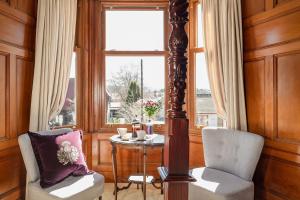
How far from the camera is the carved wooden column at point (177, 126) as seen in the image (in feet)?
4.86

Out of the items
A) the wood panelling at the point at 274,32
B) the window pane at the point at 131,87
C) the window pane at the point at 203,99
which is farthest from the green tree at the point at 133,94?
the wood panelling at the point at 274,32

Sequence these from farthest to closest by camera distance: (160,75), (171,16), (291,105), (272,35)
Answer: (160,75) → (272,35) → (291,105) → (171,16)

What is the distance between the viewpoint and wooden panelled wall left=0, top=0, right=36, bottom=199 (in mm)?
2662

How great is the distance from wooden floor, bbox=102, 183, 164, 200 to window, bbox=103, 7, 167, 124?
37.3 inches

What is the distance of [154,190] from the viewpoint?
3646 mm

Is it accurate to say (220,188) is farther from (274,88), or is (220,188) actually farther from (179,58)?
(179,58)

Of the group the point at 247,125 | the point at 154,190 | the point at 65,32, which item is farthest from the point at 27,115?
the point at 247,125

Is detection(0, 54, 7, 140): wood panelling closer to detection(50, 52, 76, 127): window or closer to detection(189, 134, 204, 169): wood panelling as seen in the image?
detection(50, 52, 76, 127): window

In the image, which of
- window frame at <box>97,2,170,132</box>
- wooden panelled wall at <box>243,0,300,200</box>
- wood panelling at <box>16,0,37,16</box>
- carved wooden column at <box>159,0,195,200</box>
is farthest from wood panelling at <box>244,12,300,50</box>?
wood panelling at <box>16,0,37,16</box>

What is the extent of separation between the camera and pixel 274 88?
2756 mm

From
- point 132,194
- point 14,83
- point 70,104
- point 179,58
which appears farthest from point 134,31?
point 179,58

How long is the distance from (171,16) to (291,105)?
5.56ft

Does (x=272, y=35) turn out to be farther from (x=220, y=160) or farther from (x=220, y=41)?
(x=220, y=160)

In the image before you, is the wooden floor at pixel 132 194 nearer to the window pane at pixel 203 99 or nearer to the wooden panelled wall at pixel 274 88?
the window pane at pixel 203 99
